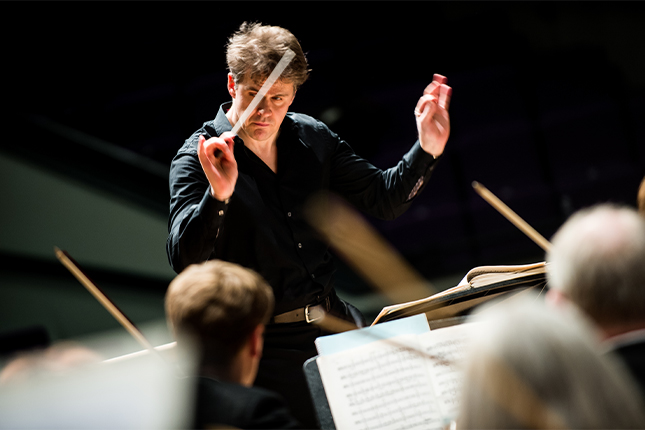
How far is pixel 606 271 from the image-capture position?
0.98m

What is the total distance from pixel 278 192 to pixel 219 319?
2.71 feet

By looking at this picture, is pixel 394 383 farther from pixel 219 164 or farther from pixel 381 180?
pixel 381 180

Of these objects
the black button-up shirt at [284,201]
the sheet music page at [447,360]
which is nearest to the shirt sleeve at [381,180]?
the black button-up shirt at [284,201]

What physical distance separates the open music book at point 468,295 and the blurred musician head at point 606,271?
0.44m

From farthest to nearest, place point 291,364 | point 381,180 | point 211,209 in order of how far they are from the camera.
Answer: point 381,180
point 291,364
point 211,209

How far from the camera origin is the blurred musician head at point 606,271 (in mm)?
969

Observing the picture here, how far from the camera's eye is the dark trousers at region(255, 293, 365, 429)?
5.56 feet

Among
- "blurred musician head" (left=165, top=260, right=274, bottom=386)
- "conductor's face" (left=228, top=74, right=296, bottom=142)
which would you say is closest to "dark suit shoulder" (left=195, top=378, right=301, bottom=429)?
"blurred musician head" (left=165, top=260, right=274, bottom=386)

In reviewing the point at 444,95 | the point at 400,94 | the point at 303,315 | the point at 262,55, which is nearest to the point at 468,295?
the point at 303,315

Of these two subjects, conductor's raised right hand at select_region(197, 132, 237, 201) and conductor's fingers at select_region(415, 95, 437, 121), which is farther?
conductor's fingers at select_region(415, 95, 437, 121)

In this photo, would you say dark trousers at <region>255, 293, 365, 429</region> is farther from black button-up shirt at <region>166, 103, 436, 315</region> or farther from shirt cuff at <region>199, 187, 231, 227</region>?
shirt cuff at <region>199, 187, 231, 227</region>

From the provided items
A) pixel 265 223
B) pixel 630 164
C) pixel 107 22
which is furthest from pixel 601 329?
pixel 630 164

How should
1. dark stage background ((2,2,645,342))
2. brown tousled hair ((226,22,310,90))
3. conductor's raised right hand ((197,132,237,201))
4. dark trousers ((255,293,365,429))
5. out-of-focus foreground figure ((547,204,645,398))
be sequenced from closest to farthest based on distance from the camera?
out-of-focus foreground figure ((547,204,645,398)) < conductor's raised right hand ((197,132,237,201)) < dark trousers ((255,293,365,429)) < brown tousled hair ((226,22,310,90)) < dark stage background ((2,2,645,342))

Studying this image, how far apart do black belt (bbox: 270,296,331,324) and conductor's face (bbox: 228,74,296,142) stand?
1.72 ft
